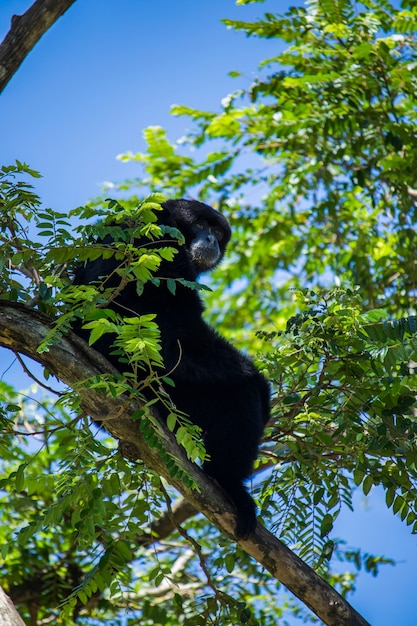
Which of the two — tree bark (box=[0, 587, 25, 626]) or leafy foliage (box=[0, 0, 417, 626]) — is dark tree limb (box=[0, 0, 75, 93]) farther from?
tree bark (box=[0, 587, 25, 626])

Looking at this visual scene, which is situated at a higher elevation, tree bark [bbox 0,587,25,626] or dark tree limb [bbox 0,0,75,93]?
dark tree limb [bbox 0,0,75,93]

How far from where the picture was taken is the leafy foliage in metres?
4.25

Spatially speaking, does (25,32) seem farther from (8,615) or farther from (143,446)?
(8,615)

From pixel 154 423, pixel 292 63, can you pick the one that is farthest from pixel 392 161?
pixel 154 423

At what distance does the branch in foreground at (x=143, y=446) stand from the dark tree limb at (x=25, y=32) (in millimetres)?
2018

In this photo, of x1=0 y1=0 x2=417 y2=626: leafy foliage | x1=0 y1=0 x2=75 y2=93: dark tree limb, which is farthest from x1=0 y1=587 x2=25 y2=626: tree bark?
x1=0 y1=0 x2=75 y2=93: dark tree limb

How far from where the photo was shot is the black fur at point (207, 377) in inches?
206

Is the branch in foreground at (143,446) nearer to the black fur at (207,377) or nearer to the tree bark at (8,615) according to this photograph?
the black fur at (207,377)

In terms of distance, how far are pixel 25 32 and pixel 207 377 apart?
2.83m

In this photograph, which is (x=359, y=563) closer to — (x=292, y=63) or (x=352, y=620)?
(x=352, y=620)

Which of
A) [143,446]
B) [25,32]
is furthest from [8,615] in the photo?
[25,32]

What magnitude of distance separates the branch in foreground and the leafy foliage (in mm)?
159

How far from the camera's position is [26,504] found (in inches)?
270

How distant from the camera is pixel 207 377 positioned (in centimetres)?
536
